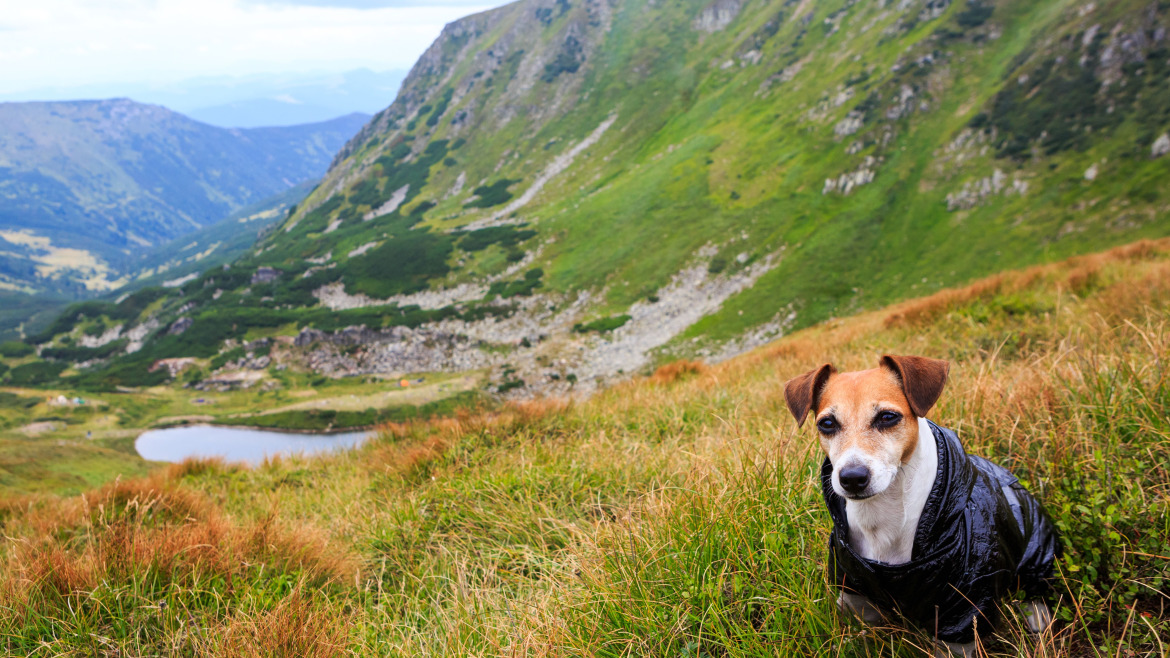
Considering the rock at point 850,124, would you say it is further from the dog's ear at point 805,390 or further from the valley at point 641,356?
the dog's ear at point 805,390

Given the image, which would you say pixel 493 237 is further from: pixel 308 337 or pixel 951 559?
pixel 951 559

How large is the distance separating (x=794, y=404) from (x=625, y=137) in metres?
158

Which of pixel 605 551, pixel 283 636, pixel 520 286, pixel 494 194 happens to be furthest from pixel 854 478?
pixel 494 194

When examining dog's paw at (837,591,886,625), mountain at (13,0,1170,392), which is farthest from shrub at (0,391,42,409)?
dog's paw at (837,591,886,625)

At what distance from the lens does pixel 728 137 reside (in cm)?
11819

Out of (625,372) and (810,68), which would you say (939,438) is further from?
(810,68)

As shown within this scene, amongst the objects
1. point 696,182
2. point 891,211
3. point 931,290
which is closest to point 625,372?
point 931,290

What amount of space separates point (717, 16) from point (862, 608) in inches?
7669

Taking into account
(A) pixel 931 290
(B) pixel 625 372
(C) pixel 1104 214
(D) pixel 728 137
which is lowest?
(B) pixel 625 372

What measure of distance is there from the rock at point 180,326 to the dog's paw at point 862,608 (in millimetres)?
182084

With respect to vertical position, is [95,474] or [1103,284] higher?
[1103,284]

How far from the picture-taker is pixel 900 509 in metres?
2.64

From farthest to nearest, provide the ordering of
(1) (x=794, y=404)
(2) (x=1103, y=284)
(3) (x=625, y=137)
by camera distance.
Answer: (3) (x=625, y=137), (2) (x=1103, y=284), (1) (x=794, y=404)

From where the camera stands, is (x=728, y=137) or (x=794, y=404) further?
(x=728, y=137)
